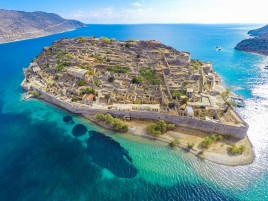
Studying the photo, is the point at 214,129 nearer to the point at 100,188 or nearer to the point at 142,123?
the point at 142,123

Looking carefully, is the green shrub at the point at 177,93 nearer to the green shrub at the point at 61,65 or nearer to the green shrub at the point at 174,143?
the green shrub at the point at 174,143

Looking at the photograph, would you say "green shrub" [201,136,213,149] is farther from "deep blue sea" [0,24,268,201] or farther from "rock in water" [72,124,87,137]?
"rock in water" [72,124,87,137]

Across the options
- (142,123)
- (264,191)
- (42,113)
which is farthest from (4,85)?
(264,191)

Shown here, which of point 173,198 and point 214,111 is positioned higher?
point 214,111

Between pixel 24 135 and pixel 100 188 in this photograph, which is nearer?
pixel 100 188

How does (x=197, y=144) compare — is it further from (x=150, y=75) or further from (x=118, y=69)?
(x=118, y=69)

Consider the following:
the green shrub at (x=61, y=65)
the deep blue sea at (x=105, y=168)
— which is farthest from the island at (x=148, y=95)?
the deep blue sea at (x=105, y=168)

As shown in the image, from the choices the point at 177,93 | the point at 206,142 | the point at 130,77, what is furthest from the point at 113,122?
the point at 130,77
